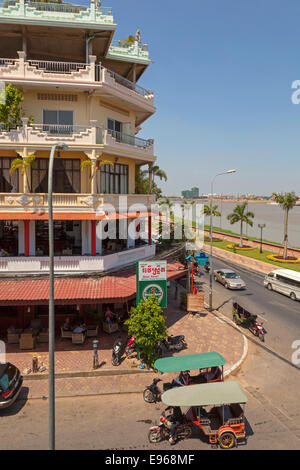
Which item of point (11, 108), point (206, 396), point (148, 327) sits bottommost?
point (206, 396)

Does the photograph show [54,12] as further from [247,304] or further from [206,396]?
[247,304]

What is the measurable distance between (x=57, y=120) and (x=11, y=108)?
2.87 meters

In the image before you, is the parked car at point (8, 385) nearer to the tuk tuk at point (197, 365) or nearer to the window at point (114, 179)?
the tuk tuk at point (197, 365)

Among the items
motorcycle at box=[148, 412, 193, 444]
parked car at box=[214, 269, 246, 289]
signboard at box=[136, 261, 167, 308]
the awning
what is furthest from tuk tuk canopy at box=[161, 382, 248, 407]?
parked car at box=[214, 269, 246, 289]

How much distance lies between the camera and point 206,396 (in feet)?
37.5

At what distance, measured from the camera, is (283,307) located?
27172mm

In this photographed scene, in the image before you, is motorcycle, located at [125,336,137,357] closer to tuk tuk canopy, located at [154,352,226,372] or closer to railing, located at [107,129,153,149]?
tuk tuk canopy, located at [154,352,226,372]

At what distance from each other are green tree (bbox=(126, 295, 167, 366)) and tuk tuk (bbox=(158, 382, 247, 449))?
14.0 ft

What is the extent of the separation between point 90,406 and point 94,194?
37.0ft

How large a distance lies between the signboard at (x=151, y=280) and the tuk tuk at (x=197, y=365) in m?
4.42

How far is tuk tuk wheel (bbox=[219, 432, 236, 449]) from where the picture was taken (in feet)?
37.3

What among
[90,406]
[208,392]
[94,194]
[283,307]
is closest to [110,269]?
[94,194]

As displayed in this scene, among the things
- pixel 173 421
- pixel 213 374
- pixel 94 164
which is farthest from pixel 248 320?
pixel 94 164

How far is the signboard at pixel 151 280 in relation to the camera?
58.1ft
